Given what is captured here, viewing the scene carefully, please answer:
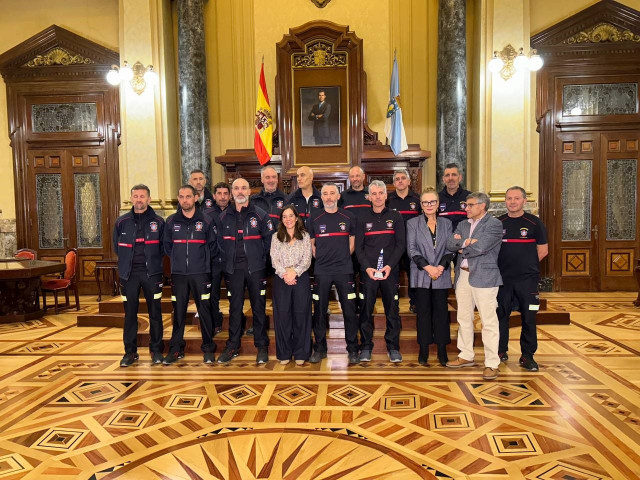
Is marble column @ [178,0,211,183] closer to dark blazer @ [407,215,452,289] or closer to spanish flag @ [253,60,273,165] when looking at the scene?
spanish flag @ [253,60,273,165]

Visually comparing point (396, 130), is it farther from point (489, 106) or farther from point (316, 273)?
point (316, 273)

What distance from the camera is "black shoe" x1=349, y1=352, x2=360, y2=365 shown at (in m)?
4.32

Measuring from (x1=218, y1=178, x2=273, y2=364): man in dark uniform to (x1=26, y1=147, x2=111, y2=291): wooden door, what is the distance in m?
4.80

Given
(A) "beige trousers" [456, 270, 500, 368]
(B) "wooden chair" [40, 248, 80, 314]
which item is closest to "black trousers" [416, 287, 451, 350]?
(A) "beige trousers" [456, 270, 500, 368]

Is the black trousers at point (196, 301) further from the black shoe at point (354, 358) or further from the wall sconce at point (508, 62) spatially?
the wall sconce at point (508, 62)

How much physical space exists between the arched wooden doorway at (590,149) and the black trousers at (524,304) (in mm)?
4236

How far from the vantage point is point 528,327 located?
4133 millimetres

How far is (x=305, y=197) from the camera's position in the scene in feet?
15.9

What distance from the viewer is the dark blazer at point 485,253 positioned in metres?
3.89

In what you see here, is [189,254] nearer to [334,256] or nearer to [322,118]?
[334,256]

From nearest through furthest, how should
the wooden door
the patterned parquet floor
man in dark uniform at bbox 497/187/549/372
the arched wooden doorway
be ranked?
the patterned parquet floor
man in dark uniform at bbox 497/187/549/372
the arched wooden doorway
the wooden door

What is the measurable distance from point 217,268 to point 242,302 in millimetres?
440

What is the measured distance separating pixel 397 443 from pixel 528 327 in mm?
1863

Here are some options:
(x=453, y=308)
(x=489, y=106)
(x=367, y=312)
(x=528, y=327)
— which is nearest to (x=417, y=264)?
(x=367, y=312)
